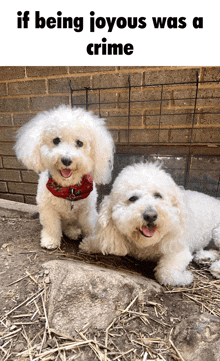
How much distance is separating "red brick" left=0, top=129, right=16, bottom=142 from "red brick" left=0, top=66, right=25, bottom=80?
0.67 metres

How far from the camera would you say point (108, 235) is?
4.89 feet

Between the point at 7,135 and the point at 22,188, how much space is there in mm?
766

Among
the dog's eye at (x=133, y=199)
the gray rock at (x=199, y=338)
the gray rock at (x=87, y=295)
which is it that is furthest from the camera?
the dog's eye at (x=133, y=199)

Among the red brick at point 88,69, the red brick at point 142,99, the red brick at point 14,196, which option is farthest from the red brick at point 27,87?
the red brick at point 14,196

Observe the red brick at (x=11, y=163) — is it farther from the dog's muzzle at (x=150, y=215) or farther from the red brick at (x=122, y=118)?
the dog's muzzle at (x=150, y=215)

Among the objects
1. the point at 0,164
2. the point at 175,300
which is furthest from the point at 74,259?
the point at 0,164

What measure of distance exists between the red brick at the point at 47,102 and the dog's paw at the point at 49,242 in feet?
5.65

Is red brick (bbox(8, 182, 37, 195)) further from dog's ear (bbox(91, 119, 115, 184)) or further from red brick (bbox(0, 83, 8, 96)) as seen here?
dog's ear (bbox(91, 119, 115, 184))

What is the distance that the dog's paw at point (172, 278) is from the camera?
1.42 metres

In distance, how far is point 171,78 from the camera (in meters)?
2.42

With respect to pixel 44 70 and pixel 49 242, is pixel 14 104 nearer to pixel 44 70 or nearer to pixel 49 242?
pixel 44 70

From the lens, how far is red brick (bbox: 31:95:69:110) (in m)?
2.77

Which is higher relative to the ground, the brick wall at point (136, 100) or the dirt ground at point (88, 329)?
the brick wall at point (136, 100)

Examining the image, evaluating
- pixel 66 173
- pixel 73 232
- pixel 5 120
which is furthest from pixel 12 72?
pixel 73 232
